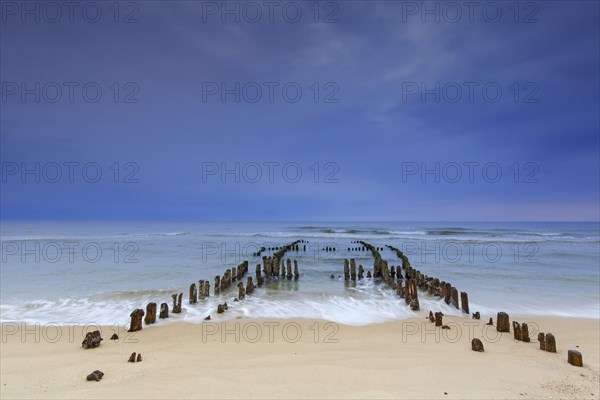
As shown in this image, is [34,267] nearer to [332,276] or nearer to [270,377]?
[332,276]

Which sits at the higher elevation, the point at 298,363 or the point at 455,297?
the point at 298,363

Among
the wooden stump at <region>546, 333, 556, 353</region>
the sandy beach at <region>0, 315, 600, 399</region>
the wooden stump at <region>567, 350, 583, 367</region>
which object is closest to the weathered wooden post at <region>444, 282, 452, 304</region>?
the sandy beach at <region>0, 315, 600, 399</region>

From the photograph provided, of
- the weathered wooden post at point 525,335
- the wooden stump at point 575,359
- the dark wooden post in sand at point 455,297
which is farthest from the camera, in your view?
the dark wooden post in sand at point 455,297

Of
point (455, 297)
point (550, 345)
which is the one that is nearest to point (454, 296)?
point (455, 297)

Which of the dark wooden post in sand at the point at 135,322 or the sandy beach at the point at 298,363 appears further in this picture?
the dark wooden post in sand at the point at 135,322

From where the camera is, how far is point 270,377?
5.15 m

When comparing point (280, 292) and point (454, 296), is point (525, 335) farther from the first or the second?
point (280, 292)

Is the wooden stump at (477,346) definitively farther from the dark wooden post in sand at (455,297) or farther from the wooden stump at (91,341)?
the wooden stump at (91,341)

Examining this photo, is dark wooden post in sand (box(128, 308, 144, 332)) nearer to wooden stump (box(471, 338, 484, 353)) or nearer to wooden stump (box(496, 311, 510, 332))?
wooden stump (box(471, 338, 484, 353))

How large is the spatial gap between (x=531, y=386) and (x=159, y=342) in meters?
6.81

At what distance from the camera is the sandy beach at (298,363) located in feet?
15.5

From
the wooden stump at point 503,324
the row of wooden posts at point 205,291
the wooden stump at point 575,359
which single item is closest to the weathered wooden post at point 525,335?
the wooden stump at point 503,324

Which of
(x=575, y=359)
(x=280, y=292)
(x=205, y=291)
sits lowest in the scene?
(x=280, y=292)

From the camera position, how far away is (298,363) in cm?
580
